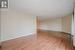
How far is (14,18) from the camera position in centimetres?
366

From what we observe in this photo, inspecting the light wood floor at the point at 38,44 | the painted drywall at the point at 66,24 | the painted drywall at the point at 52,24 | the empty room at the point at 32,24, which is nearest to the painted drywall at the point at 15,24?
the empty room at the point at 32,24

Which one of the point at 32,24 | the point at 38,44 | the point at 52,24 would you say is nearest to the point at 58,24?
the point at 52,24

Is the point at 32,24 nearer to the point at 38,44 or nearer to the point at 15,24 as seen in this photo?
the point at 15,24

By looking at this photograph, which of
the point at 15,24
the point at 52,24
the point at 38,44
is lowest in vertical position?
the point at 38,44

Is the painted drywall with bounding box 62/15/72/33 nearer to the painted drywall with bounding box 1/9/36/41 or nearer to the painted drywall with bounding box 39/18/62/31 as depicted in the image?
the painted drywall with bounding box 39/18/62/31

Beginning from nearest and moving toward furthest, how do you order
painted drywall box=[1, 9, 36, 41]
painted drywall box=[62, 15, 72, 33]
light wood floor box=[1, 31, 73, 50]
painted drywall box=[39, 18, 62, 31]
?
light wood floor box=[1, 31, 73, 50] < painted drywall box=[1, 9, 36, 41] < painted drywall box=[62, 15, 72, 33] < painted drywall box=[39, 18, 62, 31]

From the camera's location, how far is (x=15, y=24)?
146 inches

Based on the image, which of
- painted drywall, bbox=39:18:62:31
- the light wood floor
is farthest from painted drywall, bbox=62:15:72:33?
the light wood floor

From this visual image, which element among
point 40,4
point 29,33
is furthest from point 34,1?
point 29,33

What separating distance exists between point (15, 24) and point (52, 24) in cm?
231

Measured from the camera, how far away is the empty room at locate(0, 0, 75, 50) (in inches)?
102

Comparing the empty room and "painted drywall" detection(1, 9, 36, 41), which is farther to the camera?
"painted drywall" detection(1, 9, 36, 41)

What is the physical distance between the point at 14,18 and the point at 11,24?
0.81 ft

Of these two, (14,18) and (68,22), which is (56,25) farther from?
(14,18)
